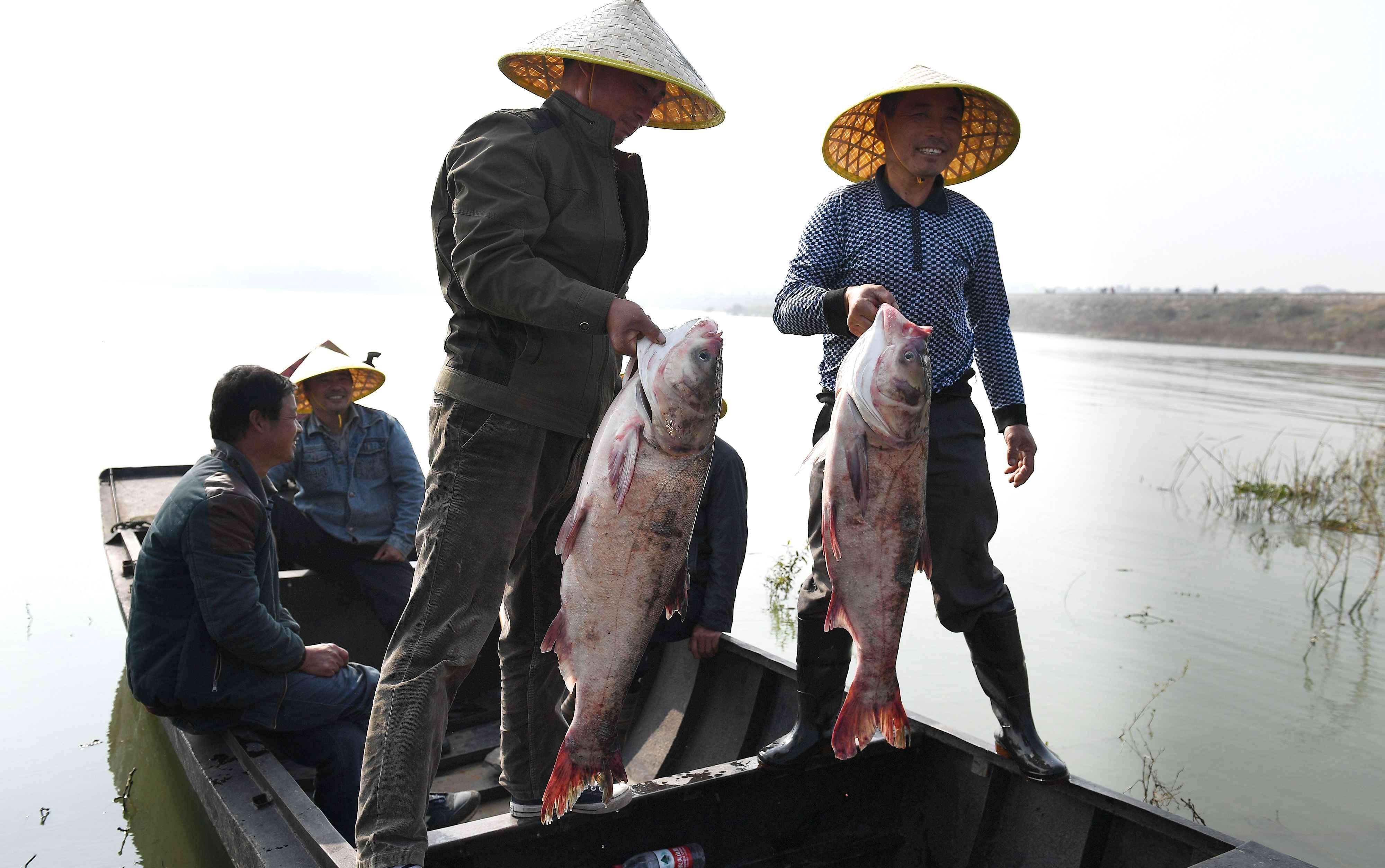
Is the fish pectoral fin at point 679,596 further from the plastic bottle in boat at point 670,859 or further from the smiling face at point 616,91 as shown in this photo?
the smiling face at point 616,91

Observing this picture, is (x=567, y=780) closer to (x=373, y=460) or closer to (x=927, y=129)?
(x=927, y=129)

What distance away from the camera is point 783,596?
9562 mm

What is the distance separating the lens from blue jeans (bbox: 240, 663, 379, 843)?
3.84 metres

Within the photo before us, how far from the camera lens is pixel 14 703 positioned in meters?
7.02

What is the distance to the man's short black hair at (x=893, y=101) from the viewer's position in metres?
3.41

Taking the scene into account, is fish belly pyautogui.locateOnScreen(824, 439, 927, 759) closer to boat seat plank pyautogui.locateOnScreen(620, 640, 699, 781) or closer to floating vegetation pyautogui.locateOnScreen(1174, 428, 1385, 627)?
boat seat plank pyautogui.locateOnScreen(620, 640, 699, 781)

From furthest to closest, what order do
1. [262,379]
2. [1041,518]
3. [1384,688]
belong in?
[1041,518], [1384,688], [262,379]

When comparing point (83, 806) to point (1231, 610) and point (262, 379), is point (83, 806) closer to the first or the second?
point (262, 379)

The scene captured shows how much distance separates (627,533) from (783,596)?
23.9 ft

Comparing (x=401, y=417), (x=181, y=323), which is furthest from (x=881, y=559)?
(x=181, y=323)

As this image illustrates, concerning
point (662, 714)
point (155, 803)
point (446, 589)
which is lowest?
point (155, 803)

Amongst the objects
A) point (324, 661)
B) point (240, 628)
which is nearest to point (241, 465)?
point (240, 628)

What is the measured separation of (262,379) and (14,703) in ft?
16.3

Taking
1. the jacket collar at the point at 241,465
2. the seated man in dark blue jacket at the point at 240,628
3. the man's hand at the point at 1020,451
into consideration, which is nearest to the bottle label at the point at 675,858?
the seated man in dark blue jacket at the point at 240,628
